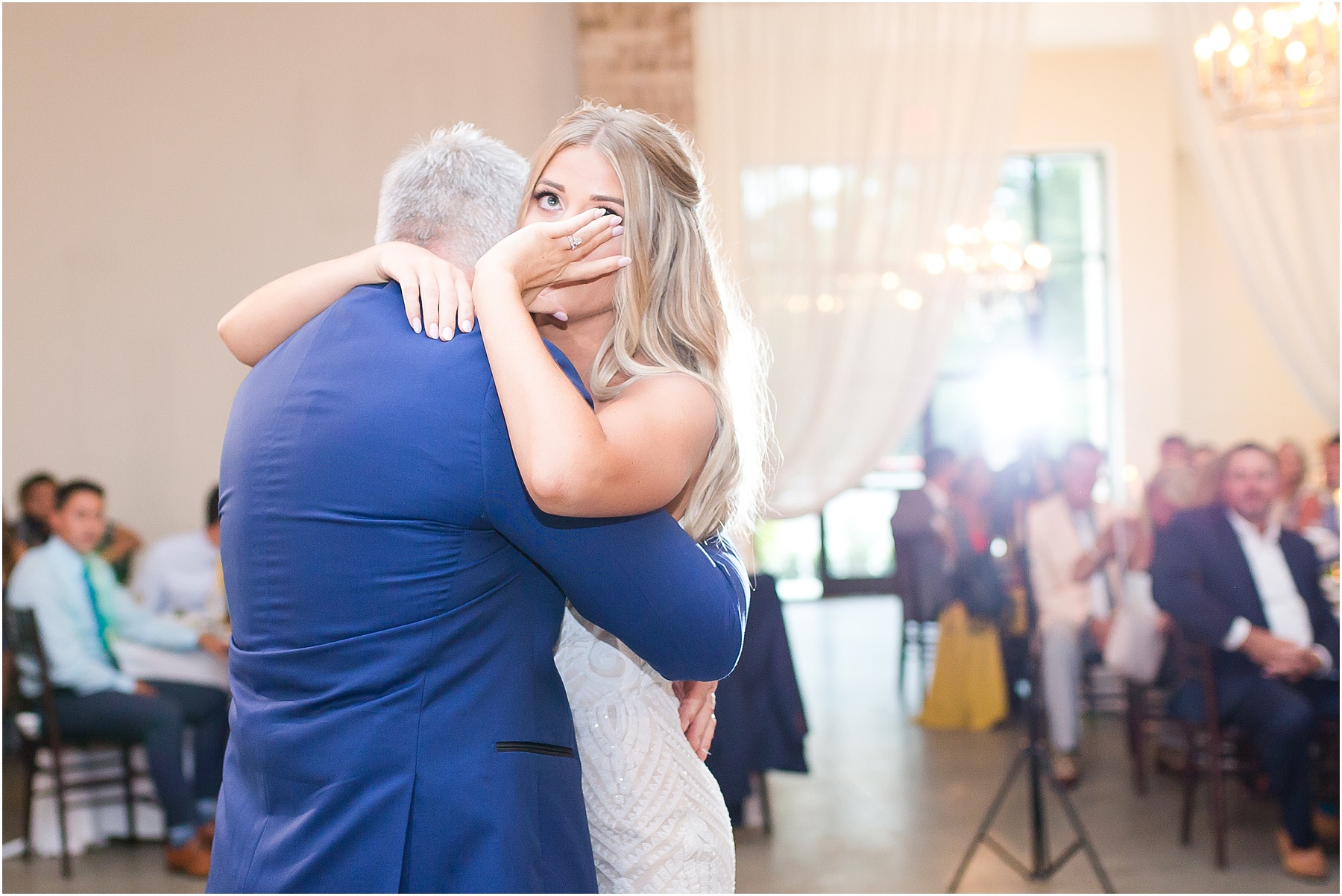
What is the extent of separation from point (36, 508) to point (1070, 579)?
5.01m

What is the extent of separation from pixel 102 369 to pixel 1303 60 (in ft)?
19.1

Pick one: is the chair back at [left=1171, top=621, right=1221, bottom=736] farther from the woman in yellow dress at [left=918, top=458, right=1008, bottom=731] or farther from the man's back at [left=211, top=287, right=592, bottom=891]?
the man's back at [left=211, top=287, right=592, bottom=891]

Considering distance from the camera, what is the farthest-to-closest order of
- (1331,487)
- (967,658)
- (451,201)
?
(967,658)
(1331,487)
(451,201)

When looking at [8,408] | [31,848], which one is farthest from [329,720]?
[8,408]

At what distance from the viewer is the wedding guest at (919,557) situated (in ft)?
20.0

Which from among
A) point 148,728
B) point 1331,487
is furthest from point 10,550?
point 1331,487

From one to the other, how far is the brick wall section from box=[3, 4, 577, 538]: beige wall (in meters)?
0.29

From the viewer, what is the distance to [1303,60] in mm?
4895

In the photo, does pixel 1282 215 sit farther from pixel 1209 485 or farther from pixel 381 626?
pixel 381 626

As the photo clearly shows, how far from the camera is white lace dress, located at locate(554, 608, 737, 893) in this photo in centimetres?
136

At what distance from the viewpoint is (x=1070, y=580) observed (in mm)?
5660

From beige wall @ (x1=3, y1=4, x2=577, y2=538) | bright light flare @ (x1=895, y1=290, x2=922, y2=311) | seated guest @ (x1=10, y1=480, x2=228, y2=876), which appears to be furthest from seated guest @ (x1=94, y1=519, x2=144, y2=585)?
bright light flare @ (x1=895, y1=290, x2=922, y2=311)

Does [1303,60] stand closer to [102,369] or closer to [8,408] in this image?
[102,369]

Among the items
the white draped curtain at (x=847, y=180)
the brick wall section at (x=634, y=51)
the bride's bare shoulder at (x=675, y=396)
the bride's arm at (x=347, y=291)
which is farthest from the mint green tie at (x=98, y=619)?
the bride's bare shoulder at (x=675, y=396)
